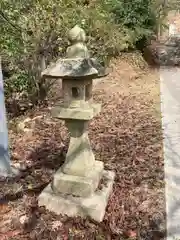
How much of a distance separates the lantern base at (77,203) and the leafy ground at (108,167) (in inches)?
2.3

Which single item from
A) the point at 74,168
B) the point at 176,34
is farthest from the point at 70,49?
the point at 176,34

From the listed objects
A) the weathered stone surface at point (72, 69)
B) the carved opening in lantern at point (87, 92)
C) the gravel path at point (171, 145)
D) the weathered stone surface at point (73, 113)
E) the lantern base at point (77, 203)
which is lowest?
the gravel path at point (171, 145)

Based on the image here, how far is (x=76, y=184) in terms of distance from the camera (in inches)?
116


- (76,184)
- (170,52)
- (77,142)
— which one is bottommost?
(76,184)

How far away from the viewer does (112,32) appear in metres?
7.95

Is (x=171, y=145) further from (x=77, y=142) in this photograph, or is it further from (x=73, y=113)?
(x=73, y=113)

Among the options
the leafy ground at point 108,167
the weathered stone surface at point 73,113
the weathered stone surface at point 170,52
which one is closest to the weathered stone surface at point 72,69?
the weathered stone surface at point 73,113

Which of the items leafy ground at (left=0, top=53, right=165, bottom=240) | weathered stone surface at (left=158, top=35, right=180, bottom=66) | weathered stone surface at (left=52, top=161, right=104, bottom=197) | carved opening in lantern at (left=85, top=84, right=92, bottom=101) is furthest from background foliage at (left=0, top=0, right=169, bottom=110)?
weathered stone surface at (left=158, top=35, right=180, bottom=66)

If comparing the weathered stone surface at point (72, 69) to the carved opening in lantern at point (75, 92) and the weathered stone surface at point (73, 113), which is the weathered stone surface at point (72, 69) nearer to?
the carved opening in lantern at point (75, 92)

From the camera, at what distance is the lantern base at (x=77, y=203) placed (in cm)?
288

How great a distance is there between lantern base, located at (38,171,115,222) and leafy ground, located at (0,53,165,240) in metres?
0.06

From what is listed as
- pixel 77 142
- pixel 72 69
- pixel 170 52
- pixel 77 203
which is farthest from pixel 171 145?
pixel 170 52

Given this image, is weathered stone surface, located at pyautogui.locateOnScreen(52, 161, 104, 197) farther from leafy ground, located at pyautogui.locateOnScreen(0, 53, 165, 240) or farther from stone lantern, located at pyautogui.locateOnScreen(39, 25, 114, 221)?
leafy ground, located at pyautogui.locateOnScreen(0, 53, 165, 240)

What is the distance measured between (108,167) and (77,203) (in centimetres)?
106
